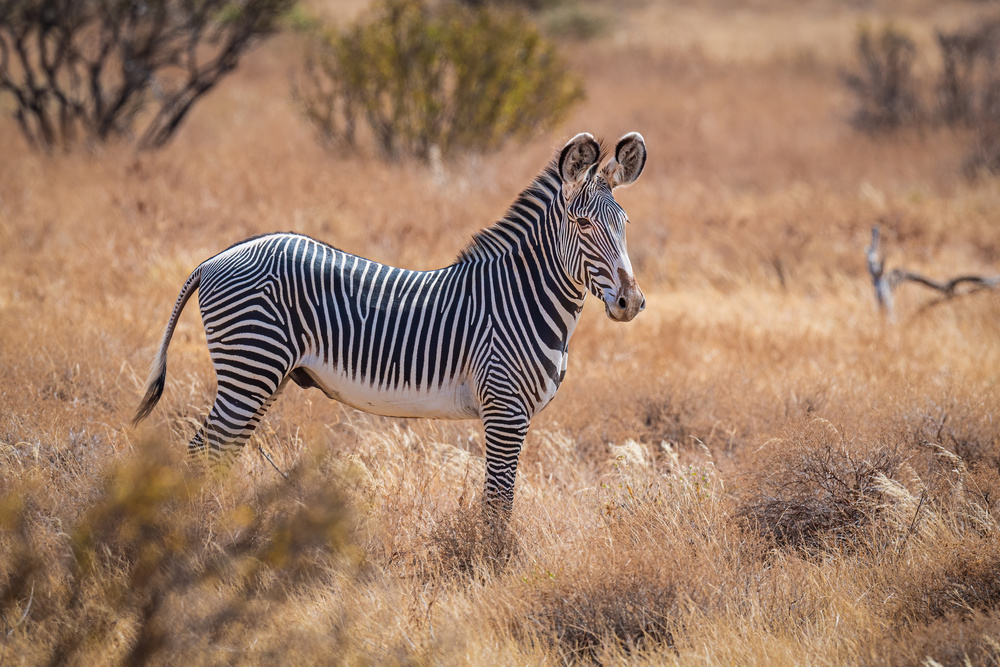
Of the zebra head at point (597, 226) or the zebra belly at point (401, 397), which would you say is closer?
the zebra head at point (597, 226)

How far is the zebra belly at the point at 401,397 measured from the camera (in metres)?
4.02

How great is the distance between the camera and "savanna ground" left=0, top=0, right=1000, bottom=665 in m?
3.31

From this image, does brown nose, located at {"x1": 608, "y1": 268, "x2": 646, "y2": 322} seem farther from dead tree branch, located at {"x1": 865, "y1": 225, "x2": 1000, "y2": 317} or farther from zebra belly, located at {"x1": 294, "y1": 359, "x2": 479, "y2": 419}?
dead tree branch, located at {"x1": 865, "y1": 225, "x2": 1000, "y2": 317}

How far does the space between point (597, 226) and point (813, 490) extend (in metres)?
2.01

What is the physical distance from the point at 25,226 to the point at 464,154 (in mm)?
6977

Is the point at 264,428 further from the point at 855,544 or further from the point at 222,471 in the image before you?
the point at 855,544

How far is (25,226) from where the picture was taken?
8.52 metres

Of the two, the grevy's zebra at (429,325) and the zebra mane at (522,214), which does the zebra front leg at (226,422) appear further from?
the zebra mane at (522,214)

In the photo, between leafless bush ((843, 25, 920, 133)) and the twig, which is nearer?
the twig

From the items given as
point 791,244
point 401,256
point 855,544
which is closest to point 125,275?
point 401,256

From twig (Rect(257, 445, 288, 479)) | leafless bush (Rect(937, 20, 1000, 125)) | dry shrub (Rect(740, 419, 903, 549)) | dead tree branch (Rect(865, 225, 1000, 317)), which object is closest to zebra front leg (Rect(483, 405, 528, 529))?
twig (Rect(257, 445, 288, 479))

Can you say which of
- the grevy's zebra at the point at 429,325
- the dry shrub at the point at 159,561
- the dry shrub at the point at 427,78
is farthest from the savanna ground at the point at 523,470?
the dry shrub at the point at 427,78

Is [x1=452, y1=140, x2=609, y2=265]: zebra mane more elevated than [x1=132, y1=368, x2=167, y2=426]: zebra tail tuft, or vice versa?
[x1=452, y1=140, x2=609, y2=265]: zebra mane

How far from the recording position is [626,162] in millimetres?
4043
